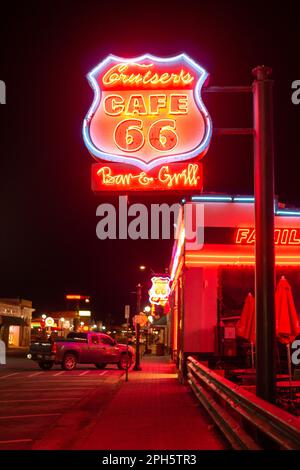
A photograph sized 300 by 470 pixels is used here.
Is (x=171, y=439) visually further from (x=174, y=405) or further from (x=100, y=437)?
(x=174, y=405)

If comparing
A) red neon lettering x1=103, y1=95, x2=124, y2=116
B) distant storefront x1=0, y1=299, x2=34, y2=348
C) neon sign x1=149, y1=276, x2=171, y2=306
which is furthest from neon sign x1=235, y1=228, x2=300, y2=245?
distant storefront x1=0, y1=299, x2=34, y2=348

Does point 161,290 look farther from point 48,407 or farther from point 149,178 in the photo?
point 149,178

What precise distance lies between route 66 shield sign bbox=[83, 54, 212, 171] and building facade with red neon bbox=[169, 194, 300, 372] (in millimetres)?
6527

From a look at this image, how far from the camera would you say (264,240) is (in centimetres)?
914

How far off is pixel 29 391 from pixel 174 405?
5.95m

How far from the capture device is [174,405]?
13.8 metres

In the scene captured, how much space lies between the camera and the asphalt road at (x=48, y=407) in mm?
10078

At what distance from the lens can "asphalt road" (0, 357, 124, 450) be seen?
33.1 feet

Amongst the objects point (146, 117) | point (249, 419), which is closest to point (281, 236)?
point (146, 117)

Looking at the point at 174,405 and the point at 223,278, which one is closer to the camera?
the point at 174,405

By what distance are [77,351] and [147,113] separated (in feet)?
64.1

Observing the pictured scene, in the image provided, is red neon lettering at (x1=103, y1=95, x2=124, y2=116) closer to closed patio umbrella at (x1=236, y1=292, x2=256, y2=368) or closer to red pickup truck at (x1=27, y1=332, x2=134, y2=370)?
closed patio umbrella at (x1=236, y1=292, x2=256, y2=368)

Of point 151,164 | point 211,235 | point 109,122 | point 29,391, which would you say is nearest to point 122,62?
point 109,122
